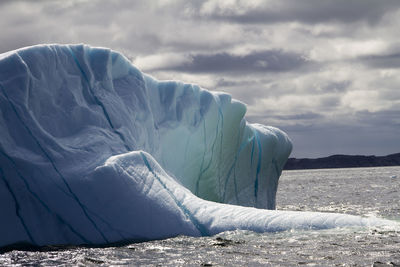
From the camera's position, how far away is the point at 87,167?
8.11 meters

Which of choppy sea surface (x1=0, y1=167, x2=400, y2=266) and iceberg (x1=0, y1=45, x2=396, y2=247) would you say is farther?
iceberg (x1=0, y1=45, x2=396, y2=247)

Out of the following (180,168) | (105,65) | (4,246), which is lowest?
(4,246)

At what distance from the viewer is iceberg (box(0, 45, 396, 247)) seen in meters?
7.80

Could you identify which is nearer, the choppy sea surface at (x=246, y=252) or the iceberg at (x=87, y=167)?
the choppy sea surface at (x=246, y=252)

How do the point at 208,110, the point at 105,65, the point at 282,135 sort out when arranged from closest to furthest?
the point at 105,65 → the point at 208,110 → the point at 282,135

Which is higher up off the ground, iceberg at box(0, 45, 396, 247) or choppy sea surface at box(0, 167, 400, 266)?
iceberg at box(0, 45, 396, 247)

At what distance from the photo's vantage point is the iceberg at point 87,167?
7797 mm

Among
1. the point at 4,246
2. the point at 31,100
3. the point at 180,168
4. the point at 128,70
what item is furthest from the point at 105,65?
the point at 4,246

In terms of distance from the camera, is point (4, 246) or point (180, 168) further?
point (180, 168)

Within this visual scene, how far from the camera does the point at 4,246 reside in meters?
7.62

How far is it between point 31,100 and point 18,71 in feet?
1.52

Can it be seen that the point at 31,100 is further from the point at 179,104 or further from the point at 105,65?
the point at 179,104

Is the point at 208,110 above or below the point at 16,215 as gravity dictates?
above

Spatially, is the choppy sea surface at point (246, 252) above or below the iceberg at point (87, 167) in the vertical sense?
below
